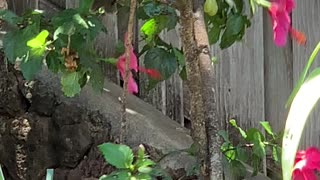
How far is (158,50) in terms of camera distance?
169 cm

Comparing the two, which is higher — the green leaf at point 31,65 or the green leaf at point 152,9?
the green leaf at point 152,9

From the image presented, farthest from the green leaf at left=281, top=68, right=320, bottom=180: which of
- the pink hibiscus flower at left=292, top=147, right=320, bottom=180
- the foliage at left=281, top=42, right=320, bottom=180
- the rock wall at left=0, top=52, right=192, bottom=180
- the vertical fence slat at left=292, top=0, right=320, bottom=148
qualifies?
the vertical fence slat at left=292, top=0, right=320, bottom=148

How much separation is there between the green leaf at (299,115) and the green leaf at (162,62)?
2.07 ft

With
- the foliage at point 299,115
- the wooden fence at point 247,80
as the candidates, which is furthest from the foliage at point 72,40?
the wooden fence at point 247,80

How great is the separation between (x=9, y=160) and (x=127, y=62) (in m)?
0.77

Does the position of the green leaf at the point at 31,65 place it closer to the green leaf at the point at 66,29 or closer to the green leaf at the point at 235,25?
the green leaf at the point at 66,29

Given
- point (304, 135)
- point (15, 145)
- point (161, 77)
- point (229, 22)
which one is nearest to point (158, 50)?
point (161, 77)

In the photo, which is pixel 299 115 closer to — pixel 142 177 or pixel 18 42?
pixel 142 177

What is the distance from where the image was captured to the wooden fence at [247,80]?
7.52 feet

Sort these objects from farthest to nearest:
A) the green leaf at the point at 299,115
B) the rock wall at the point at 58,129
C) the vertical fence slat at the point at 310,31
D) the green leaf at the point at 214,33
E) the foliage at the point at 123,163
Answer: the vertical fence slat at the point at 310,31, the rock wall at the point at 58,129, the green leaf at the point at 214,33, the foliage at the point at 123,163, the green leaf at the point at 299,115

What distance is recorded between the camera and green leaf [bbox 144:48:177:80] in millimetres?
1664

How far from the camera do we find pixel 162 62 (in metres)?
1.67

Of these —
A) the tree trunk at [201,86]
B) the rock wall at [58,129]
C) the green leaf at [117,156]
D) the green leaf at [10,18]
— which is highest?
the green leaf at [10,18]

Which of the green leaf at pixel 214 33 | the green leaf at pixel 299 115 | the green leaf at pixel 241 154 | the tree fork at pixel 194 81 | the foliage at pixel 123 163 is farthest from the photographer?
the green leaf at pixel 214 33
